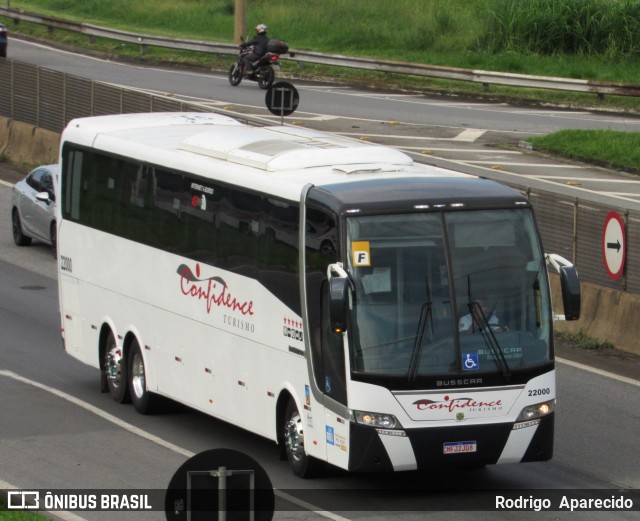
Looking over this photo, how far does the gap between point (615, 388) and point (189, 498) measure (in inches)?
441

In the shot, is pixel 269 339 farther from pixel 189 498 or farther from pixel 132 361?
pixel 189 498

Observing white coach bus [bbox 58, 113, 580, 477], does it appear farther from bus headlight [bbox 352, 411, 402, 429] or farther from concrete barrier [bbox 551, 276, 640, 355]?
concrete barrier [bbox 551, 276, 640, 355]

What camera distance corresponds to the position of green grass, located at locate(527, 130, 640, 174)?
101 feet

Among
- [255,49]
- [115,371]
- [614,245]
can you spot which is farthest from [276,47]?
[115,371]

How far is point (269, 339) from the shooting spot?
13.8 metres

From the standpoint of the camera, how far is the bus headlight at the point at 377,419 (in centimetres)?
1223

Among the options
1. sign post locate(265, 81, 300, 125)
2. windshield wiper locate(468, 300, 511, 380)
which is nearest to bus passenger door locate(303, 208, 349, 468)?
windshield wiper locate(468, 300, 511, 380)

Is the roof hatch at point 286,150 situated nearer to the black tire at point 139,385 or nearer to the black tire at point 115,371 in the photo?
the black tire at point 139,385

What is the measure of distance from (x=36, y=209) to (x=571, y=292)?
15816 mm

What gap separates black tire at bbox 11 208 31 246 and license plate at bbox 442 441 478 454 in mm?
16441

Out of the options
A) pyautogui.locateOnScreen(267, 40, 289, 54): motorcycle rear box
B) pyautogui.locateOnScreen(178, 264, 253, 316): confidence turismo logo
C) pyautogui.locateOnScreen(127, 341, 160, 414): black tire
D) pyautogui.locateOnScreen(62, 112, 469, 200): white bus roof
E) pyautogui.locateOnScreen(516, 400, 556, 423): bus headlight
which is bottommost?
pyautogui.locateOnScreen(127, 341, 160, 414): black tire

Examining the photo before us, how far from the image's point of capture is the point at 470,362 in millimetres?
12406

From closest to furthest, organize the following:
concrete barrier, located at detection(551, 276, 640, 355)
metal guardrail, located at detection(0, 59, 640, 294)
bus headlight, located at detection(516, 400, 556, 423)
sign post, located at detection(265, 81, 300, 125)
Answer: bus headlight, located at detection(516, 400, 556, 423) → concrete barrier, located at detection(551, 276, 640, 355) → metal guardrail, located at detection(0, 59, 640, 294) → sign post, located at detection(265, 81, 300, 125)

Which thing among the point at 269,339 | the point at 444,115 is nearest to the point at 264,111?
the point at 444,115
